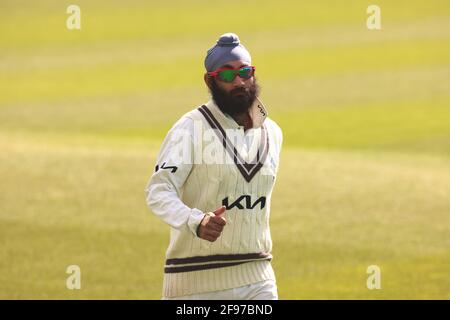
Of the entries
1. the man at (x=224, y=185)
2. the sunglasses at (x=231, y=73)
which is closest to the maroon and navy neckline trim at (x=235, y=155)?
the man at (x=224, y=185)

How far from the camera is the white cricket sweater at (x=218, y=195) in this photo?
7.35m

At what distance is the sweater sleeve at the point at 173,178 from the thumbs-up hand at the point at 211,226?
0.11 meters

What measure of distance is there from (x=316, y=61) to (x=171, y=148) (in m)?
21.4

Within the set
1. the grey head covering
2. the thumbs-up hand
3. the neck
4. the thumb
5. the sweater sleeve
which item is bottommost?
the thumbs-up hand

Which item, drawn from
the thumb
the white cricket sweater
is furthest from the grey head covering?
the thumb

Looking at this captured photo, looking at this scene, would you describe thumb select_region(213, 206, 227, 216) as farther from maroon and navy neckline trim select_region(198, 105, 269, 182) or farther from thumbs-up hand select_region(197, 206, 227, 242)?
maroon and navy neckline trim select_region(198, 105, 269, 182)

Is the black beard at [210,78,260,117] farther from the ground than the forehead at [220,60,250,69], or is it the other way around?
the forehead at [220,60,250,69]

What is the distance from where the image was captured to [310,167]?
665 inches

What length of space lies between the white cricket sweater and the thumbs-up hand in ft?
1.33

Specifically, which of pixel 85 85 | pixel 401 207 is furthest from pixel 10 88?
pixel 401 207

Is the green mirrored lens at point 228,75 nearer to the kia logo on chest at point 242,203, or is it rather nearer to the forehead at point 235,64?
the forehead at point 235,64

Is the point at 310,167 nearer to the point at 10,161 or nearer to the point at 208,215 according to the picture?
the point at 10,161

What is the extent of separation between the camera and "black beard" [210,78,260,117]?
749 cm

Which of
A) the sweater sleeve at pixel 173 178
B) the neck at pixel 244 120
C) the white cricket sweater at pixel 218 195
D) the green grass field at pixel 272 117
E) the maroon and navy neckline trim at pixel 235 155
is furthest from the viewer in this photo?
the green grass field at pixel 272 117
